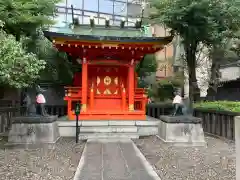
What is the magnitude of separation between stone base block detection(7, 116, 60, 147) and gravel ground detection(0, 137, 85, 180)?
1.68 ft

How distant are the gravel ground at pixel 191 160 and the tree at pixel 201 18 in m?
4.95

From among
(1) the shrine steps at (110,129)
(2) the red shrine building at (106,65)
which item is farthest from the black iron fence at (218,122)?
(2) the red shrine building at (106,65)

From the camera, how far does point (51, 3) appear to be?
14.9m

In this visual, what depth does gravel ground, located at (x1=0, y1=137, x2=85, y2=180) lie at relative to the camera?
7.07 metres

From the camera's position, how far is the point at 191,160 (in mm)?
8828

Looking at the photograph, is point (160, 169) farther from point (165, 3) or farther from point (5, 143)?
point (165, 3)

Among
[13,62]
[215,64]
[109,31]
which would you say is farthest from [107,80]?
[13,62]

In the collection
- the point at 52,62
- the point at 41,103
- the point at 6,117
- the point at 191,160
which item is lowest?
the point at 191,160

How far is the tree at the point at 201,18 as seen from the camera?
44.5 feet

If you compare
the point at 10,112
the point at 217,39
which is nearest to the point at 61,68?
the point at 10,112

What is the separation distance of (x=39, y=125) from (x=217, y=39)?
873 cm

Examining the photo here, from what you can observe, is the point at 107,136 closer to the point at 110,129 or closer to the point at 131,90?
the point at 110,129

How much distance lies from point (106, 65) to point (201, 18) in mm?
5261

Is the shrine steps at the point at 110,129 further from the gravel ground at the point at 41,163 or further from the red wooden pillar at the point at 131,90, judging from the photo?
the gravel ground at the point at 41,163
